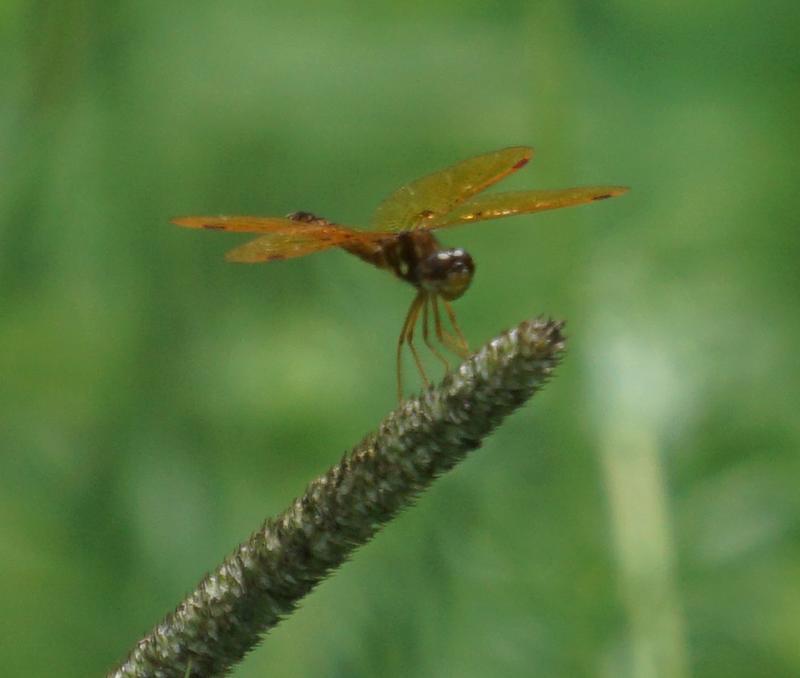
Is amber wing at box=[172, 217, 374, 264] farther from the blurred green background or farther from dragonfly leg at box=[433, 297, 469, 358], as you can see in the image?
the blurred green background

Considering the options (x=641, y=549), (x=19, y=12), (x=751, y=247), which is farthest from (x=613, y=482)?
(x=19, y=12)

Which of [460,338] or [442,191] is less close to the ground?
[442,191]

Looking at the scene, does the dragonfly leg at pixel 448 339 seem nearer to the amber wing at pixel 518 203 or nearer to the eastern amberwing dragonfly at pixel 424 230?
the eastern amberwing dragonfly at pixel 424 230

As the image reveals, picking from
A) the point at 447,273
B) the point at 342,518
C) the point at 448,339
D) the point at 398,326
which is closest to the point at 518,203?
the point at 447,273

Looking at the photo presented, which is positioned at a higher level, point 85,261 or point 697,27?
point 697,27

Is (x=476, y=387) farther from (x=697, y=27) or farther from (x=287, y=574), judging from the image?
(x=697, y=27)

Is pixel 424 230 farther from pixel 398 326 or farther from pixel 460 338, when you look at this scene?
pixel 398 326

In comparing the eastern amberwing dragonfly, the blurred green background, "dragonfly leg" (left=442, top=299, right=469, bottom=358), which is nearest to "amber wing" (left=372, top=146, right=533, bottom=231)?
the eastern amberwing dragonfly
